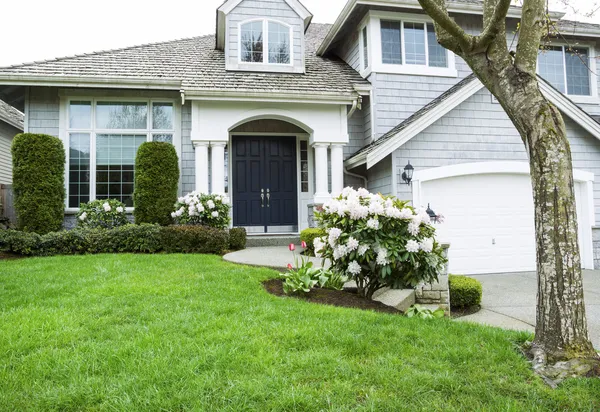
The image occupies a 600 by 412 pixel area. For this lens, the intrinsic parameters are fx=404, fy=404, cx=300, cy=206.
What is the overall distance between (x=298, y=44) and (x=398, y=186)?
4.64 metres

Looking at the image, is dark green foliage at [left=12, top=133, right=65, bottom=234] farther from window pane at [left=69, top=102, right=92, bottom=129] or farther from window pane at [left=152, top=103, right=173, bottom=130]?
window pane at [left=152, top=103, right=173, bottom=130]

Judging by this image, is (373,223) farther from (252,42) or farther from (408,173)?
(252,42)

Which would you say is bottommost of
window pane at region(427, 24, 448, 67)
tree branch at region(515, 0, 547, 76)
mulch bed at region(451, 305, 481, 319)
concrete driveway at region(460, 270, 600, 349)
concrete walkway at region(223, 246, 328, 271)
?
mulch bed at region(451, 305, 481, 319)

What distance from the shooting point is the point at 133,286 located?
451cm

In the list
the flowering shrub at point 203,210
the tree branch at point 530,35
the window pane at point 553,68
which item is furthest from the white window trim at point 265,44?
the tree branch at point 530,35

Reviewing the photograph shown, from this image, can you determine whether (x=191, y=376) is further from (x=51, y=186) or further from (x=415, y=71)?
(x=415, y=71)

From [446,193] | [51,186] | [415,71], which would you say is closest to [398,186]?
[446,193]

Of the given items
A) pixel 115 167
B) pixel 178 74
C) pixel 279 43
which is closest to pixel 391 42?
pixel 279 43

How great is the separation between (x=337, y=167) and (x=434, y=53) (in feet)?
13.6

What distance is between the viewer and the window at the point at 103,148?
30.5 ft

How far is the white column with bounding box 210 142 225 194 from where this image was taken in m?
9.05

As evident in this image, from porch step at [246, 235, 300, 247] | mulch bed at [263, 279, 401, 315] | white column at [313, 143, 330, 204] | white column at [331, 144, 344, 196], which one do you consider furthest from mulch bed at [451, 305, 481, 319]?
white column at [331, 144, 344, 196]

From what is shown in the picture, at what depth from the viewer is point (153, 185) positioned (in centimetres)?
854

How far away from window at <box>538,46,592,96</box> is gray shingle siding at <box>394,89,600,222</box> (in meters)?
2.55
